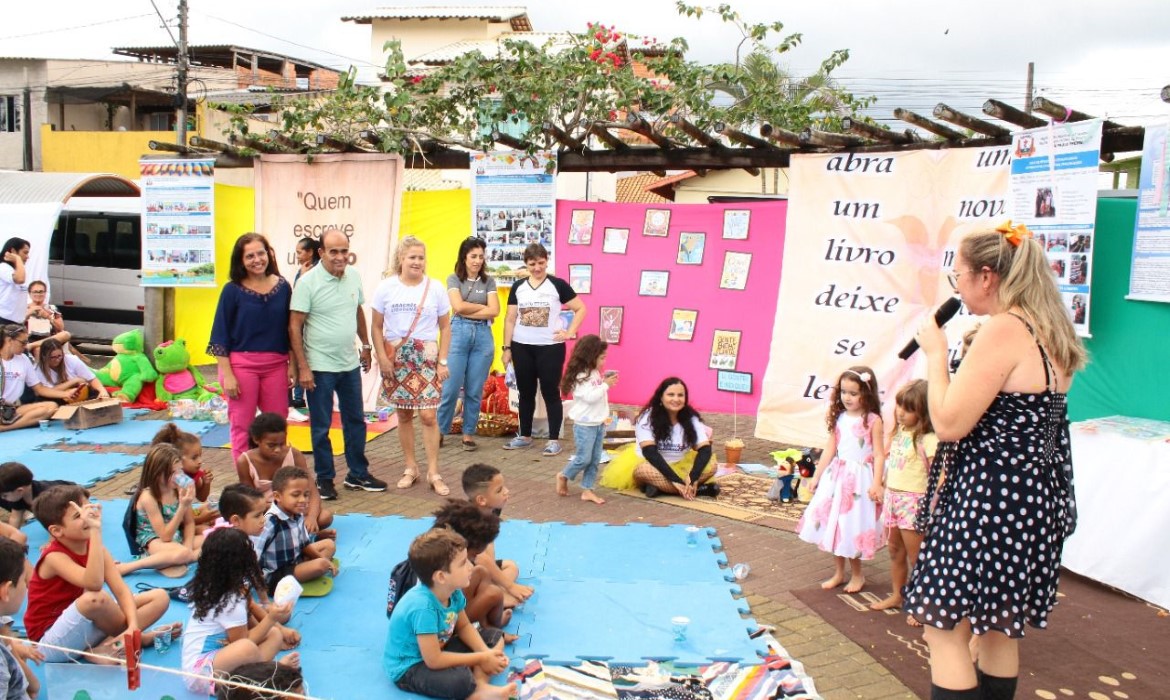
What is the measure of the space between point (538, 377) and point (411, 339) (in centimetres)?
185

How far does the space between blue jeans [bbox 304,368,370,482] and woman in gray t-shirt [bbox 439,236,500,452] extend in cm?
129

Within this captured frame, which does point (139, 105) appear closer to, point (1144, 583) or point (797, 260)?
point (797, 260)

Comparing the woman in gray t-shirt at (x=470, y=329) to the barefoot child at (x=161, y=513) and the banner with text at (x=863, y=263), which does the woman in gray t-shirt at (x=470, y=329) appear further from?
the barefoot child at (x=161, y=513)

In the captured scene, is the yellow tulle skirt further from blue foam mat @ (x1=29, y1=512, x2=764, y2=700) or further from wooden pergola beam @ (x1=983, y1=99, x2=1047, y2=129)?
wooden pergola beam @ (x1=983, y1=99, x2=1047, y2=129)

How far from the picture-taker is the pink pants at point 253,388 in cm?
642

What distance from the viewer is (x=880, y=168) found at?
7.66 m

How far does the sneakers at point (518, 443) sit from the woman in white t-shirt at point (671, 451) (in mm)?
1447

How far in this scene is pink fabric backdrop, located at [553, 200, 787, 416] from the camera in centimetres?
852

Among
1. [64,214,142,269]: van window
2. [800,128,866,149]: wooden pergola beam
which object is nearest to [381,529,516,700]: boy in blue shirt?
[800,128,866,149]: wooden pergola beam

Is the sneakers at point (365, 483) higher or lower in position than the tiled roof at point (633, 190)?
lower

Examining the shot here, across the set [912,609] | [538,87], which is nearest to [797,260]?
[538,87]

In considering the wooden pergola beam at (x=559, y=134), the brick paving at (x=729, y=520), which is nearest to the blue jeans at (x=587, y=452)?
the brick paving at (x=729, y=520)

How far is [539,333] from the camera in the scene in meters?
8.33

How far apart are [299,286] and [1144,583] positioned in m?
5.27
